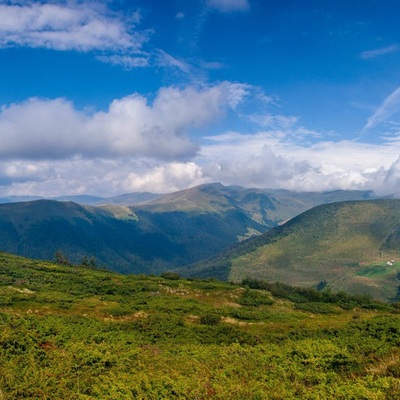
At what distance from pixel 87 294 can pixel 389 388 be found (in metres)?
68.0

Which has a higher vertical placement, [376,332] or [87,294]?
[376,332]

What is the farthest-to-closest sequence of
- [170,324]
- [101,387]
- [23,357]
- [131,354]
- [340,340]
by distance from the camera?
1. [170,324]
2. [340,340]
3. [131,354]
4. [23,357]
5. [101,387]

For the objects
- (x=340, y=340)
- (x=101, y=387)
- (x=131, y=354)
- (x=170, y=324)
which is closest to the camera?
(x=101, y=387)

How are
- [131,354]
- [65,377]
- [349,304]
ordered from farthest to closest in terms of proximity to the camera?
[349,304] → [131,354] → [65,377]

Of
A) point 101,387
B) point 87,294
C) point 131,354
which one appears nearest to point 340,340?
point 131,354

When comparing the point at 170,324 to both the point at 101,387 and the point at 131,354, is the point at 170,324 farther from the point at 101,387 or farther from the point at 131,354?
the point at 101,387

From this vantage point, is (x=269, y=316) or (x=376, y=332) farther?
(x=269, y=316)

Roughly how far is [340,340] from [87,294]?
57253mm

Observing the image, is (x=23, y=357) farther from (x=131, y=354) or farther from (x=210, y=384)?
(x=210, y=384)

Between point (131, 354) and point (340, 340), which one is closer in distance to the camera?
point (131, 354)

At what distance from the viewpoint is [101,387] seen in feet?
67.8

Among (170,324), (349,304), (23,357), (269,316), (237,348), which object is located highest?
(23,357)

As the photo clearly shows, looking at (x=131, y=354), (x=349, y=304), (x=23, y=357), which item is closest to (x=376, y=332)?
(x=131, y=354)

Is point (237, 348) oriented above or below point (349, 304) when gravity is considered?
above
